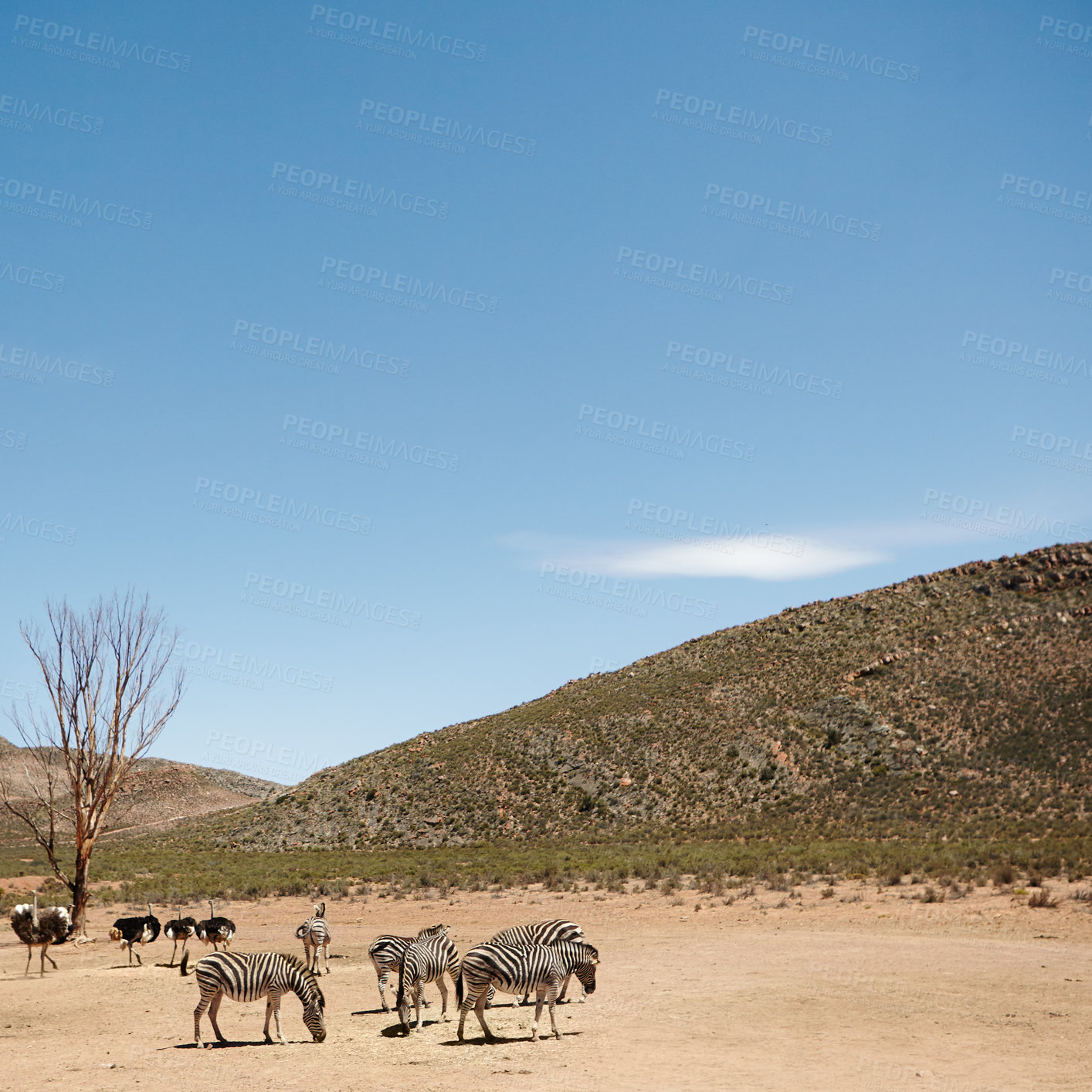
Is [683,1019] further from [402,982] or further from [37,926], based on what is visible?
[37,926]

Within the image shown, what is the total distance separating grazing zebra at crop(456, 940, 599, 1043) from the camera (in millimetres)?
12992

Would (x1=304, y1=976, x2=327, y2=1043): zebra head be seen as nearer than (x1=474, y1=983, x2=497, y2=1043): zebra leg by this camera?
No

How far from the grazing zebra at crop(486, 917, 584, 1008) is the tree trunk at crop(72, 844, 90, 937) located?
1329 cm

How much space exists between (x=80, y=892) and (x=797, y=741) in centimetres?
4766

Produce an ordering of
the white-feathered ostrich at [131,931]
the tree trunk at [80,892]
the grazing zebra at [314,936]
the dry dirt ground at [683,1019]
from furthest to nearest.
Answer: the tree trunk at [80,892] < the white-feathered ostrich at [131,931] < the grazing zebra at [314,936] < the dry dirt ground at [683,1019]

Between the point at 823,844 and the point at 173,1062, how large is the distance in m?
35.8

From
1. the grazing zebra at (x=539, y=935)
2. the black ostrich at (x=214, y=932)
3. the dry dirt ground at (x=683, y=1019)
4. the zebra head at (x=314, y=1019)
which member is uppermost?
the grazing zebra at (x=539, y=935)

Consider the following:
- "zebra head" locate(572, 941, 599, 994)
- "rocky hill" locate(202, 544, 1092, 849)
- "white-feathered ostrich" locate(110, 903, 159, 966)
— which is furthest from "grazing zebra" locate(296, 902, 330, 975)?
"rocky hill" locate(202, 544, 1092, 849)

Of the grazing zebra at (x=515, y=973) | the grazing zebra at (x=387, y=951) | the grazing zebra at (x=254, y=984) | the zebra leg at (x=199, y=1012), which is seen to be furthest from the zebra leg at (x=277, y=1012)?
the grazing zebra at (x=515, y=973)

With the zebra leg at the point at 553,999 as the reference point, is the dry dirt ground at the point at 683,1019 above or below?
below

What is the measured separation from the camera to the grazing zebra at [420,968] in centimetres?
1415

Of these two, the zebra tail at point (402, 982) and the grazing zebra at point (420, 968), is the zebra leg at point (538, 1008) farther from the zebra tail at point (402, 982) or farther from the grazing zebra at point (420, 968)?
the zebra tail at point (402, 982)

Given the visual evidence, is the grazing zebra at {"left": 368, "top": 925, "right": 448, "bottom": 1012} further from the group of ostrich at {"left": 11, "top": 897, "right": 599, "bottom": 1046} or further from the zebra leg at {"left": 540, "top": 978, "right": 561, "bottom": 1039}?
the zebra leg at {"left": 540, "top": 978, "right": 561, "bottom": 1039}

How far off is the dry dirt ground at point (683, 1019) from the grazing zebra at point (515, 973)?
0.47 metres
